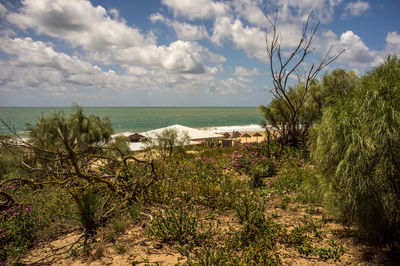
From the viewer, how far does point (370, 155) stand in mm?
2551

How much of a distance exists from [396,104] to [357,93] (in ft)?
Result: 1.61

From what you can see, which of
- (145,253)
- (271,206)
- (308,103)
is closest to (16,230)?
(145,253)

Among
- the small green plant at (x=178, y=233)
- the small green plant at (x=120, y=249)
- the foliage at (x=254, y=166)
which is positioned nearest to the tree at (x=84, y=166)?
the small green plant at (x=120, y=249)

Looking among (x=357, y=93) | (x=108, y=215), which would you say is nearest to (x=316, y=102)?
(x=357, y=93)

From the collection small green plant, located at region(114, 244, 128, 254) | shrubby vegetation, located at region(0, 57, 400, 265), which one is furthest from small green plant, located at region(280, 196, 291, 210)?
small green plant, located at region(114, 244, 128, 254)

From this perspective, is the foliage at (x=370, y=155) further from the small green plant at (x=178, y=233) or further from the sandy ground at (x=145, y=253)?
the small green plant at (x=178, y=233)

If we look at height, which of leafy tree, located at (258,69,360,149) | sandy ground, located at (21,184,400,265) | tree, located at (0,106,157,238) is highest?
leafy tree, located at (258,69,360,149)

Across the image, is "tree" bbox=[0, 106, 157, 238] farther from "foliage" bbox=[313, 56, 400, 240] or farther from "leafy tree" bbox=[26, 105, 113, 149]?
"foliage" bbox=[313, 56, 400, 240]

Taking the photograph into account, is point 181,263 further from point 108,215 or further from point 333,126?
point 333,126

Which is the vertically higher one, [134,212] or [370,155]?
[370,155]

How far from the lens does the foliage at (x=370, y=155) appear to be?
100 inches

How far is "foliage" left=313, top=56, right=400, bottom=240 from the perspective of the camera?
8.34 feet

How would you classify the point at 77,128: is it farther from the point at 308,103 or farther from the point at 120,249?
the point at 308,103

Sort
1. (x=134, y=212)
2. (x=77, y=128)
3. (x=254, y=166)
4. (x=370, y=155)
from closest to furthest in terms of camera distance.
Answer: (x=370, y=155) → (x=134, y=212) → (x=254, y=166) → (x=77, y=128)
